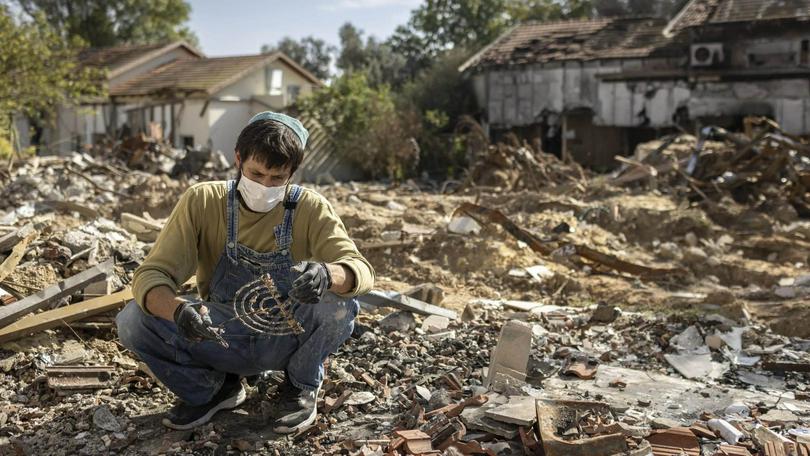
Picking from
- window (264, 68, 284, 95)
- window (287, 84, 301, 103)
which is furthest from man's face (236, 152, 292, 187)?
window (287, 84, 301, 103)

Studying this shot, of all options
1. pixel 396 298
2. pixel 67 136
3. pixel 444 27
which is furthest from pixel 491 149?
pixel 444 27

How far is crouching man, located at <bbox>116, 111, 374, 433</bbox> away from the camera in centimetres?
329

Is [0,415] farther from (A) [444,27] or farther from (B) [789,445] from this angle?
(A) [444,27]

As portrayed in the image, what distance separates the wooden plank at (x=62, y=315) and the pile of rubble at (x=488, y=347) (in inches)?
0.5

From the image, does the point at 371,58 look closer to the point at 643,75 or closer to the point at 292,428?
the point at 643,75

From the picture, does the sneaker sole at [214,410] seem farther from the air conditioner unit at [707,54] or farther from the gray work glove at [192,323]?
the air conditioner unit at [707,54]

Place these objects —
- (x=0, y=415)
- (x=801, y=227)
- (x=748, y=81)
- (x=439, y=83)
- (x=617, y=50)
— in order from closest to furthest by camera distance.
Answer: (x=0, y=415), (x=801, y=227), (x=748, y=81), (x=617, y=50), (x=439, y=83)

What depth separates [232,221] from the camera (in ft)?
11.2

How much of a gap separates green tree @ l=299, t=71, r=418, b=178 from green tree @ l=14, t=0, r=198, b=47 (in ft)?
53.2

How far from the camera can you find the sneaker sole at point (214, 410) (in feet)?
11.4

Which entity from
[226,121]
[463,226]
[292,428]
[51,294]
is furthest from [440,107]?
[292,428]

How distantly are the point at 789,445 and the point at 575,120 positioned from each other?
2166 centimetres

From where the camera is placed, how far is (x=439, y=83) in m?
27.4

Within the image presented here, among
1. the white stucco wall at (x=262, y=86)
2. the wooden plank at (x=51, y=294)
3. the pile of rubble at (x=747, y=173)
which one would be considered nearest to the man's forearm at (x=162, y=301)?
the wooden plank at (x=51, y=294)
